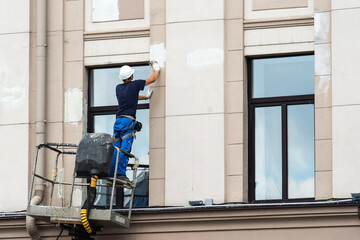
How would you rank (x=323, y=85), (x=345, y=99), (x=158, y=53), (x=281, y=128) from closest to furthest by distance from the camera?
(x=345, y=99) < (x=323, y=85) < (x=281, y=128) < (x=158, y=53)

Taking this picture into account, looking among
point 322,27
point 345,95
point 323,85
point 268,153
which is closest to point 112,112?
point 268,153

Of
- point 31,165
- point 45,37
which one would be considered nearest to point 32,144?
point 31,165

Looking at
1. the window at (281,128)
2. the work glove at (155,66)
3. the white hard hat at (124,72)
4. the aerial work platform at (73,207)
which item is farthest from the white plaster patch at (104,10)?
the window at (281,128)

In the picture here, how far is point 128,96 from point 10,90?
8.36 ft

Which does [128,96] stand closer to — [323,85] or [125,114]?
[125,114]

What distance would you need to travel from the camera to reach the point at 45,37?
2247 cm

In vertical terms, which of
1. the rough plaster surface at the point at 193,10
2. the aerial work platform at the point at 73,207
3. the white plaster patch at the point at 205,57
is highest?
the rough plaster surface at the point at 193,10

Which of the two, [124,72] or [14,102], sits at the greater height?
[124,72]

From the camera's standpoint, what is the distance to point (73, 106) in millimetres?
22297

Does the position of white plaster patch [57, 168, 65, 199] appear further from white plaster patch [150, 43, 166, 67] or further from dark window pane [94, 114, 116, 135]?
white plaster patch [150, 43, 166, 67]

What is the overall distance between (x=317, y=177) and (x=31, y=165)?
17.2ft

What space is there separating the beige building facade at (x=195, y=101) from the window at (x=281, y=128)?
5 centimetres

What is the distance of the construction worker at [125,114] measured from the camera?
21125 millimetres

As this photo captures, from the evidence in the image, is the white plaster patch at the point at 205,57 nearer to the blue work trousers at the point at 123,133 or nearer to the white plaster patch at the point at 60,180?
the blue work trousers at the point at 123,133
